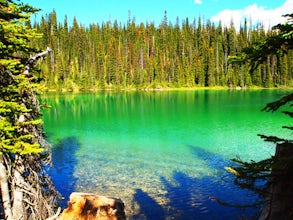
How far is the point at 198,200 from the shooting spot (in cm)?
1502

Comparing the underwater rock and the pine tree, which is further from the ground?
the pine tree

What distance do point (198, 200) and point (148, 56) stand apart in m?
110

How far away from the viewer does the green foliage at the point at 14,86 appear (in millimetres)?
7836

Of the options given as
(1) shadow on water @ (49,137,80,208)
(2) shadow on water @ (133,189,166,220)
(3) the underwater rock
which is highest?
(3) the underwater rock

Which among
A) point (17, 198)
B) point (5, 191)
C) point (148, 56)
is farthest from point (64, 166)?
point (148, 56)

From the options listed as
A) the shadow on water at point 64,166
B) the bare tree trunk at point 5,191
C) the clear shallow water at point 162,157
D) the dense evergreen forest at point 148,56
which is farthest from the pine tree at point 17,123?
the dense evergreen forest at point 148,56

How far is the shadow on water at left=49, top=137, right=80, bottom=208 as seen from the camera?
1697cm

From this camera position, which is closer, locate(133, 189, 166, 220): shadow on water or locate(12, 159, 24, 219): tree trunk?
locate(12, 159, 24, 219): tree trunk

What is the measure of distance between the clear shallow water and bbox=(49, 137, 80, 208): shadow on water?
54 millimetres

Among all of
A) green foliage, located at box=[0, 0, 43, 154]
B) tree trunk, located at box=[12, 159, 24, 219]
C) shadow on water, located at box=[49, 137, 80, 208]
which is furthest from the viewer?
shadow on water, located at box=[49, 137, 80, 208]

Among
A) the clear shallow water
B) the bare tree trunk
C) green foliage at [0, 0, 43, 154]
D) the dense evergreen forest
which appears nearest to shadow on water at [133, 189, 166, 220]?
the clear shallow water

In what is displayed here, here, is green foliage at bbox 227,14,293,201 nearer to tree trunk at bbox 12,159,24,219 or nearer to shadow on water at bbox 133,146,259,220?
tree trunk at bbox 12,159,24,219

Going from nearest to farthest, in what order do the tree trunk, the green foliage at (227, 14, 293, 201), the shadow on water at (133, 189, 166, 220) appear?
1. the green foliage at (227, 14, 293, 201)
2. the tree trunk
3. the shadow on water at (133, 189, 166, 220)

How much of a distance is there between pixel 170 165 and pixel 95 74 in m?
97.8
